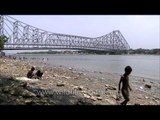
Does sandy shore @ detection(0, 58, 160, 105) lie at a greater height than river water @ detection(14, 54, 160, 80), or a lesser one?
greater

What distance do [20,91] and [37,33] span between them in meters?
81.0

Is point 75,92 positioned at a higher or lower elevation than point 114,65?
higher

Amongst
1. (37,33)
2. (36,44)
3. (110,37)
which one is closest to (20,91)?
(36,44)

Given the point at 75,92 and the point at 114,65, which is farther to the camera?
the point at 114,65

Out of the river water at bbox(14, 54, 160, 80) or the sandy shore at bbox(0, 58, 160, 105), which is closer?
the sandy shore at bbox(0, 58, 160, 105)

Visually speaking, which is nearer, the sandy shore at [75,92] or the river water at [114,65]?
the sandy shore at [75,92]

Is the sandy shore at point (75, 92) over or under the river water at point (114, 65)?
over
